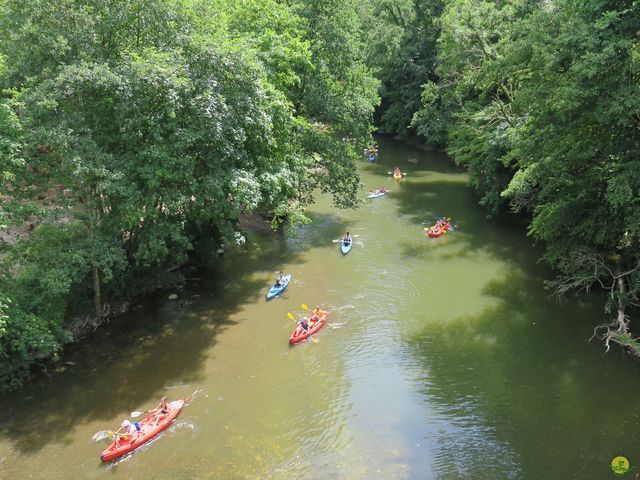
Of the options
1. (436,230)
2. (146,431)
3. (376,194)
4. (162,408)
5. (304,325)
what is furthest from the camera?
(376,194)

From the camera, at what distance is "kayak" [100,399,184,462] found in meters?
11.6

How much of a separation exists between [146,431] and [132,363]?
11.1 feet

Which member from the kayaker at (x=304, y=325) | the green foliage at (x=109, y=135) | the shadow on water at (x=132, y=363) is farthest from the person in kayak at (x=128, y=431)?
the kayaker at (x=304, y=325)

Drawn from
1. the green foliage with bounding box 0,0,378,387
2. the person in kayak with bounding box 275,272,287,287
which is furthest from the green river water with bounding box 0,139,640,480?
the green foliage with bounding box 0,0,378,387

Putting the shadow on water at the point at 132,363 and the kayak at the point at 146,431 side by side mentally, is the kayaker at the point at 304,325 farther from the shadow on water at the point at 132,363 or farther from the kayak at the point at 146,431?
the kayak at the point at 146,431

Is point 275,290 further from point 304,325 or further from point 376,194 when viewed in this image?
point 376,194

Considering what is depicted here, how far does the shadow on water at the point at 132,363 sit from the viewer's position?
12.9 metres

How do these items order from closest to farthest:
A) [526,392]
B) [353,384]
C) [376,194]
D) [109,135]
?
[526,392], [353,384], [109,135], [376,194]

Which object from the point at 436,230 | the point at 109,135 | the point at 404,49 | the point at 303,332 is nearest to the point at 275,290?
the point at 303,332

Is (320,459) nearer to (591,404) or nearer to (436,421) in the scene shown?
(436,421)

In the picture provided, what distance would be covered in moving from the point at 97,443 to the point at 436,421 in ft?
26.8

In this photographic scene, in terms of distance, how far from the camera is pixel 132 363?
15.1 meters

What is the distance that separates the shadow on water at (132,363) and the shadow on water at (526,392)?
6875 millimetres

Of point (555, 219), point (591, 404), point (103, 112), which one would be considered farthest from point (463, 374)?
point (103, 112)
